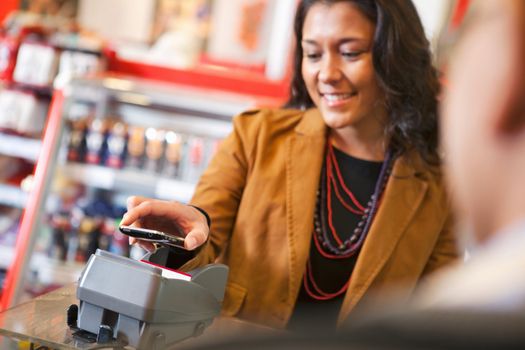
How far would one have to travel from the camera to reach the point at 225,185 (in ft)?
6.57

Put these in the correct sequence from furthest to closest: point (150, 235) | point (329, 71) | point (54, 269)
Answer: point (54, 269)
point (329, 71)
point (150, 235)

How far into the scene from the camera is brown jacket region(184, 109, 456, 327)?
6.42 feet

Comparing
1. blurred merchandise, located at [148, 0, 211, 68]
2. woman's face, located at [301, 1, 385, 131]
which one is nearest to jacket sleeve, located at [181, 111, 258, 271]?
woman's face, located at [301, 1, 385, 131]

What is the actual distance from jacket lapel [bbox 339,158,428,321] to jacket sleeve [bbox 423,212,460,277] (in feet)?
0.38

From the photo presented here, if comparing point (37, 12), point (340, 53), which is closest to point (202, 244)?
point (340, 53)

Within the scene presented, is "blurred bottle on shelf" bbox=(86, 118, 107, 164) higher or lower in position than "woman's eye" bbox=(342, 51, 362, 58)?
lower

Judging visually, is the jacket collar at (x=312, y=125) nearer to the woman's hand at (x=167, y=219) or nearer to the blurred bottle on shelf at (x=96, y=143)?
the woman's hand at (x=167, y=219)

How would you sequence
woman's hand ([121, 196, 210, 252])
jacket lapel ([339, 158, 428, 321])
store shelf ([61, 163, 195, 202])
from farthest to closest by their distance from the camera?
store shelf ([61, 163, 195, 202]), jacket lapel ([339, 158, 428, 321]), woman's hand ([121, 196, 210, 252])

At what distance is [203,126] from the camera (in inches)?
148

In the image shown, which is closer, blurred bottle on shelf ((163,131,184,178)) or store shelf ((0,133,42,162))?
blurred bottle on shelf ((163,131,184,178))

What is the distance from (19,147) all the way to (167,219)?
7.22 ft

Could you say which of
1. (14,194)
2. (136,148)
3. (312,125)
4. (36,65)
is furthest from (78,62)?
(312,125)

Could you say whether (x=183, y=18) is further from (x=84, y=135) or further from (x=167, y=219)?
(x=167, y=219)

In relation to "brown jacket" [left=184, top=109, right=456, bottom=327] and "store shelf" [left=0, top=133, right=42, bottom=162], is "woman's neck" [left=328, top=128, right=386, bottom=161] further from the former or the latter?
"store shelf" [left=0, top=133, right=42, bottom=162]
